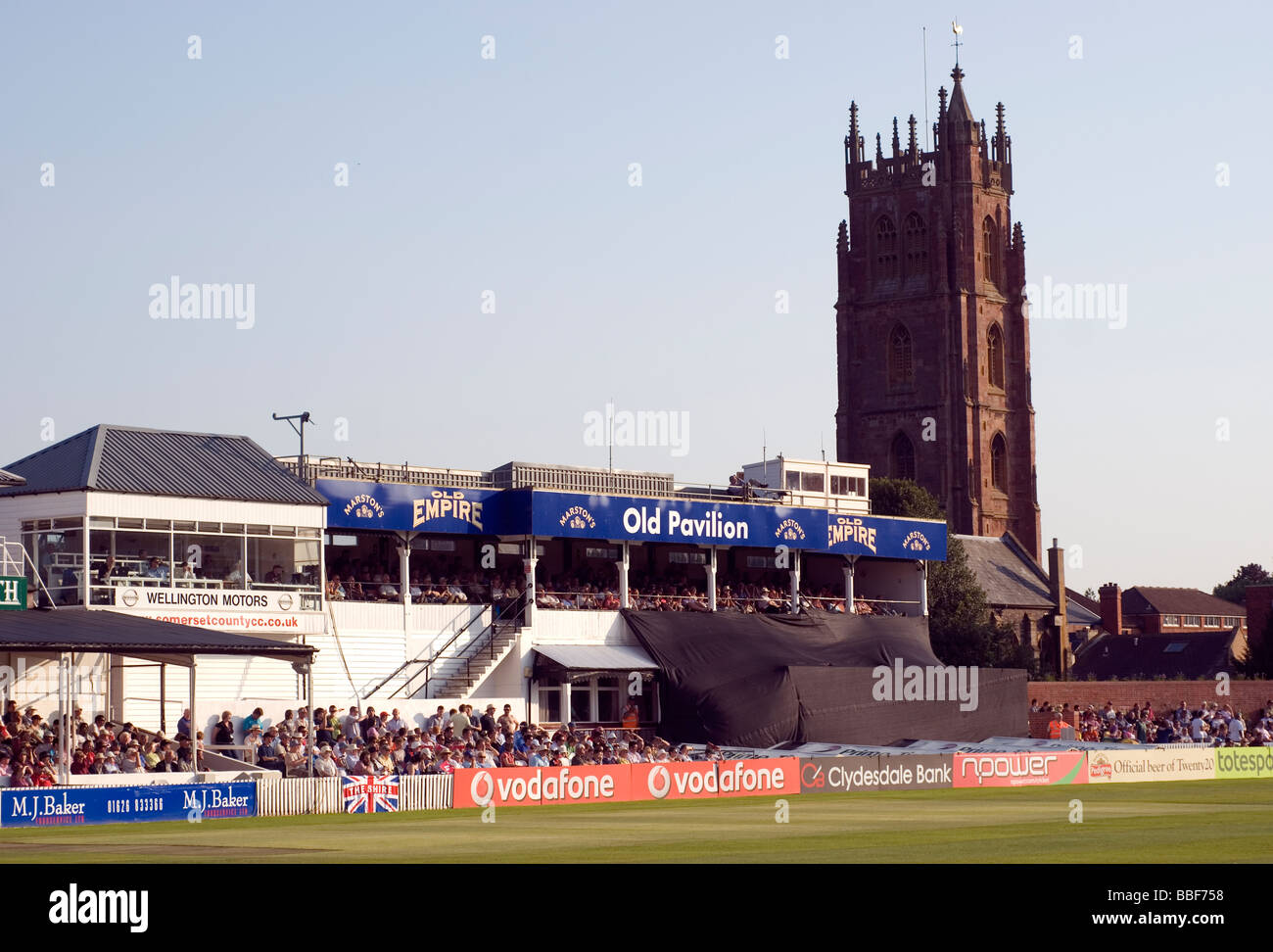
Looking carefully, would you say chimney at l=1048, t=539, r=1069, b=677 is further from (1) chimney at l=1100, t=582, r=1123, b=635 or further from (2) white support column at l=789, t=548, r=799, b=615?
(2) white support column at l=789, t=548, r=799, b=615

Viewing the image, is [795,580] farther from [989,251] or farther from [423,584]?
[989,251]

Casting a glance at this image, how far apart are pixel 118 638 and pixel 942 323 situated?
342ft

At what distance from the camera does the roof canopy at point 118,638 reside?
38.6 metres

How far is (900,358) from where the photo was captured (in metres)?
141

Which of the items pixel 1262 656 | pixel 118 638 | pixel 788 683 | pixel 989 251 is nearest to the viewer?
pixel 118 638

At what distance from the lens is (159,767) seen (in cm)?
4053

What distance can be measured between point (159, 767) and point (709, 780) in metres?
12.4

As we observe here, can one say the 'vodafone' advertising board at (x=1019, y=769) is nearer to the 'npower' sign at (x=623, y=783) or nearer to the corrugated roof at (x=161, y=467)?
the 'npower' sign at (x=623, y=783)

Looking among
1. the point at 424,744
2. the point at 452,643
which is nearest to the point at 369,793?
the point at 424,744

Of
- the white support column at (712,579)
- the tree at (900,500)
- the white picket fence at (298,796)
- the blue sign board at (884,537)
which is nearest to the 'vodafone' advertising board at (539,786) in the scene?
the white picket fence at (298,796)

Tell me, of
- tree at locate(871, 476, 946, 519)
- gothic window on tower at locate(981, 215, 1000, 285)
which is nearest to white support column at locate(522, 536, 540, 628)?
tree at locate(871, 476, 946, 519)

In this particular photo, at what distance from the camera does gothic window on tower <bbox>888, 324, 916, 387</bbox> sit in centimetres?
13975
